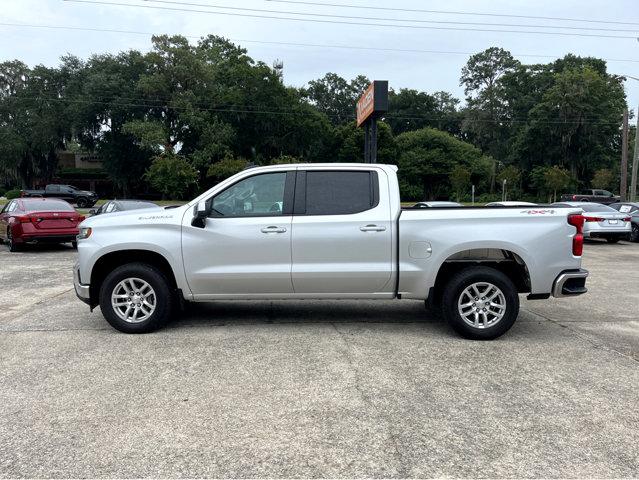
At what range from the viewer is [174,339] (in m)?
6.02

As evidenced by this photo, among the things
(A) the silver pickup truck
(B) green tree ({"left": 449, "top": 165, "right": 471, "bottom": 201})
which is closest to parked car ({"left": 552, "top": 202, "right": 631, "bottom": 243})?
(A) the silver pickup truck

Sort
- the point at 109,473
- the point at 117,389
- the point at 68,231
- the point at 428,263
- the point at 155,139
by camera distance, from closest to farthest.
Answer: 1. the point at 109,473
2. the point at 117,389
3. the point at 428,263
4. the point at 68,231
5. the point at 155,139

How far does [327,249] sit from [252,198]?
1073 millimetres

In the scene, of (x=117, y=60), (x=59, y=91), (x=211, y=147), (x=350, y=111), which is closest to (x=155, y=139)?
(x=211, y=147)

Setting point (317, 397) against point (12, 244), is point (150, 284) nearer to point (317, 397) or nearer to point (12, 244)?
point (317, 397)

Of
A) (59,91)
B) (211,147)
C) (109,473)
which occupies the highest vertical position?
(59,91)

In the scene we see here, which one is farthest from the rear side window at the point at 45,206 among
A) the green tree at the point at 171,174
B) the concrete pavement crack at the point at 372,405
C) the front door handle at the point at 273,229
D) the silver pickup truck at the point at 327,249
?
the green tree at the point at 171,174

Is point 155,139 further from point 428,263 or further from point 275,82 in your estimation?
point 428,263

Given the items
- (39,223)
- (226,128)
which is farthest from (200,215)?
(226,128)

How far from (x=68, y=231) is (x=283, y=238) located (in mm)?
10470

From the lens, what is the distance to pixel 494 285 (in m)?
5.99

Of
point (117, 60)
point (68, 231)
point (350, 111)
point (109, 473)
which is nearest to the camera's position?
point (109, 473)

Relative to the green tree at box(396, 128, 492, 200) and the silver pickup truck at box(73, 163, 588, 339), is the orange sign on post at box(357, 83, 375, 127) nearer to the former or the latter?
the silver pickup truck at box(73, 163, 588, 339)

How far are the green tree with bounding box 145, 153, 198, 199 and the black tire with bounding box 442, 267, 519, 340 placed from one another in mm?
40736
